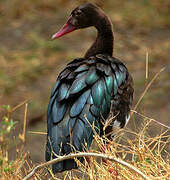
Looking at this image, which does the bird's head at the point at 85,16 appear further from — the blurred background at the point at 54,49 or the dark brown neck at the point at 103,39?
the blurred background at the point at 54,49

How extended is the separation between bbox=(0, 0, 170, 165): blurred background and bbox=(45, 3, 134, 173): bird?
1.70 meters

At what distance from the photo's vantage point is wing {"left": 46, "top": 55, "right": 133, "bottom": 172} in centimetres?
259

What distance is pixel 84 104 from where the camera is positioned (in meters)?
2.68

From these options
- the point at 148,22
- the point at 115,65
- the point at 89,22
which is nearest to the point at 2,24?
the point at 148,22

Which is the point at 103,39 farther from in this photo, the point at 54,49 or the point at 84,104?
the point at 54,49

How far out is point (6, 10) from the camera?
22.7 ft

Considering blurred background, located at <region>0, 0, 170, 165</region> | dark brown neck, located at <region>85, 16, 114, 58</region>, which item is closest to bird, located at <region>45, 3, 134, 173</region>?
dark brown neck, located at <region>85, 16, 114, 58</region>

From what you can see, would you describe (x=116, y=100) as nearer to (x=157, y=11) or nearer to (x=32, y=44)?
(x=32, y=44)

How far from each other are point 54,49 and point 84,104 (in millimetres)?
3624

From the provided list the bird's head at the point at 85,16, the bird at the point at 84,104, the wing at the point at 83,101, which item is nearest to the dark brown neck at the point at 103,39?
the bird's head at the point at 85,16

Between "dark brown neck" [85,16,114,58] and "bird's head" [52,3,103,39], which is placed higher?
"bird's head" [52,3,103,39]

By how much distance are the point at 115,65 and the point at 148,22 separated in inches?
150

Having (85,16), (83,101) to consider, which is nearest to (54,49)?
(85,16)

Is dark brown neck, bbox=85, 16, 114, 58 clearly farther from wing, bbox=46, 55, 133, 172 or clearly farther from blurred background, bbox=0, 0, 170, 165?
blurred background, bbox=0, 0, 170, 165
